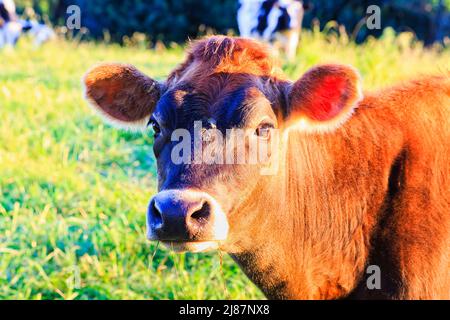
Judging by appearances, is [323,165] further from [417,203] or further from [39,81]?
[39,81]

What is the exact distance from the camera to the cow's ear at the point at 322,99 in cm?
342

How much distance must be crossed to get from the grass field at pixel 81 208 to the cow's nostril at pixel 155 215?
2.32 ft

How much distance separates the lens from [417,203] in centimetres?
349

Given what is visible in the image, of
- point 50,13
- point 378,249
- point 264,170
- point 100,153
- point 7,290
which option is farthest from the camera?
point 50,13

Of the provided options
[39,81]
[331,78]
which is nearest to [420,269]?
[331,78]

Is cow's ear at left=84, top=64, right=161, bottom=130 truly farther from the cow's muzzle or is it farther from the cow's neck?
the cow's muzzle

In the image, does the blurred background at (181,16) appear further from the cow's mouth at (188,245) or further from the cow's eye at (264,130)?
the cow's mouth at (188,245)

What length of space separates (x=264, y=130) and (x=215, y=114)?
0.25 meters

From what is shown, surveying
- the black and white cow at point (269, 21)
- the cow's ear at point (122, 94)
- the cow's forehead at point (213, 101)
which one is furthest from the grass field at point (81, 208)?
the black and white cow at point (269, 21)

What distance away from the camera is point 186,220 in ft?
9.38

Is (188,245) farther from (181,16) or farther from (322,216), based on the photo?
(181,16)

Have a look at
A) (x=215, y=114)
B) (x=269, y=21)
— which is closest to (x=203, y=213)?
(x=215, y=114)

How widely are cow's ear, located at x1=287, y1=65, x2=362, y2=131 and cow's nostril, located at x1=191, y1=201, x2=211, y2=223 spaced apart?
744 mm

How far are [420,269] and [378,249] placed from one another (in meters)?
0.22
